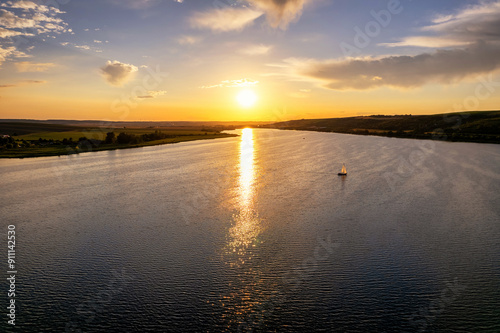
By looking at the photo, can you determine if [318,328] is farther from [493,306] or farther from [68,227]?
[68,227]

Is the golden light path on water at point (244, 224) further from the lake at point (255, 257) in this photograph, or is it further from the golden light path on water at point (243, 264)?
the lake at point (255, 257)

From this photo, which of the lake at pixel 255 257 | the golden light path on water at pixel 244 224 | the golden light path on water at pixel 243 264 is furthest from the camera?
the golden light path on water at pixel 244 224

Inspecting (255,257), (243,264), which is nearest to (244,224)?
(255,257)

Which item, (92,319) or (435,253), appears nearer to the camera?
(92,319)

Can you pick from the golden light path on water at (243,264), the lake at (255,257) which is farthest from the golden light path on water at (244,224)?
the lake at (255,257)

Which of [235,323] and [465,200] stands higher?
[465,200]

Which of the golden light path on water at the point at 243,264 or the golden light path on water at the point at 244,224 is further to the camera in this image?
the golden light path on water at the point at 244,224

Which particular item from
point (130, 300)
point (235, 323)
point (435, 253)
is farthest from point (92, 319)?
point (435, 253)

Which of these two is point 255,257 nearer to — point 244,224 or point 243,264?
point 243,264
